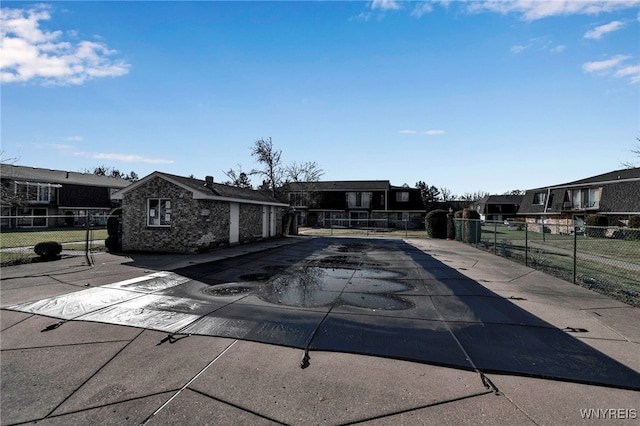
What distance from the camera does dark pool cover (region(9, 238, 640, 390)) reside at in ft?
13.3

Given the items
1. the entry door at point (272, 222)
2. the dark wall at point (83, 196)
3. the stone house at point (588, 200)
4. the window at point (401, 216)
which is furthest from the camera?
the window at point (401, 216)

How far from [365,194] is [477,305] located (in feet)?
120

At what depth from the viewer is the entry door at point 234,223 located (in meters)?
17.0

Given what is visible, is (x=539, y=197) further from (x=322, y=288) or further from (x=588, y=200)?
(x=322, y=288)

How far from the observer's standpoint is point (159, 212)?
1490 cm

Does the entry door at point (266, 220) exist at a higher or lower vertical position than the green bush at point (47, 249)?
higher

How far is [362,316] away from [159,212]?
12.5 metres

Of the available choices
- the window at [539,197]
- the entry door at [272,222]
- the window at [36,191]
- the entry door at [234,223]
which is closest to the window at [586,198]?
the window at [539,197]

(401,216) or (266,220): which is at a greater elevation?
(401,216)

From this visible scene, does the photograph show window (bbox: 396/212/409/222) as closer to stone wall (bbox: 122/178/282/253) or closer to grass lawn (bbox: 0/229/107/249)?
stone wall (bbox: 122/178/282/253)

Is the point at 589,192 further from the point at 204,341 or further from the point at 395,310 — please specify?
the point at 204,341

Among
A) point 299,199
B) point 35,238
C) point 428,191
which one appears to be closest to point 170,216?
point 35,238

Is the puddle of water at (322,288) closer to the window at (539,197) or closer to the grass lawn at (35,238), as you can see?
the grass lawn at (35,238)

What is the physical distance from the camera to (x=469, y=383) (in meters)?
3.47
